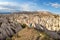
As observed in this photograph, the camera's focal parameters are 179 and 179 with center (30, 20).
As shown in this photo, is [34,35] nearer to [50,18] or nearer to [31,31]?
[31,31]

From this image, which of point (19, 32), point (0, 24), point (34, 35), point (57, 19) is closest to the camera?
point (34, 35)

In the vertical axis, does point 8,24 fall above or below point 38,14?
above

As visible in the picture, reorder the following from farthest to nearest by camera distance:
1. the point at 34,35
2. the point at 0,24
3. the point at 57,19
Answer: the point at 57,19 → the point at 0,24 → the point at 34,35

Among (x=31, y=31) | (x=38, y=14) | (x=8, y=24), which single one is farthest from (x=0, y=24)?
(x=38, y=14)

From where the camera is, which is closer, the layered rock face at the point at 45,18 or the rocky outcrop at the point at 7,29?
the rocky outcrop at the point at 7,29

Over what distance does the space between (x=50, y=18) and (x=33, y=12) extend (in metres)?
18.2

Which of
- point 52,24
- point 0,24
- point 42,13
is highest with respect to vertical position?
point 0,24

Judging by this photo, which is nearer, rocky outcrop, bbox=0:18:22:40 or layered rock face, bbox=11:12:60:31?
rocky outcrop, bbox=0:18:22:40

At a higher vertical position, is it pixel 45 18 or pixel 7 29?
pixel 7 29

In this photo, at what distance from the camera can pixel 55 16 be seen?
17438 cm

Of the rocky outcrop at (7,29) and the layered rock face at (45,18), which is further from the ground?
the rocky outcrop at (7,29)

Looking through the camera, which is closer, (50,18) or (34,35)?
(34,35)

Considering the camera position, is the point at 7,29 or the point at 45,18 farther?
the point at 45,18

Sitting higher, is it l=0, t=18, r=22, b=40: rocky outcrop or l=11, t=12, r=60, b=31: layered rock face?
l=0, t=18, r=22, b=40: rocky outcrop
